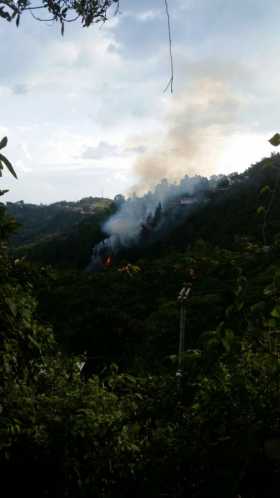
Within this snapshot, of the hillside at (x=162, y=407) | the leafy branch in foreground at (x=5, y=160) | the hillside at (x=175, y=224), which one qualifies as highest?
the hillside at (x=175, y=224)

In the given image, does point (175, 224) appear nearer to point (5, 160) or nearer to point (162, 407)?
point (162, 407)

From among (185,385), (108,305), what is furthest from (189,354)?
(108,305)

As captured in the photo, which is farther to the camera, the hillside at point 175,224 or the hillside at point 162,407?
the hillside at point 175,224

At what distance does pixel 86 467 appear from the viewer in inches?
126

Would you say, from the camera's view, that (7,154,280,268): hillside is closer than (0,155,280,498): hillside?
No

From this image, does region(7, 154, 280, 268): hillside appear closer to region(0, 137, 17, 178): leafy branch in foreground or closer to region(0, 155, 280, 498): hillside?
region(0, 155, 280, 498): hillside

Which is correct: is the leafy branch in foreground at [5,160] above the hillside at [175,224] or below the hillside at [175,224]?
below

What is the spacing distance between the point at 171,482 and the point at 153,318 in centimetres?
2892

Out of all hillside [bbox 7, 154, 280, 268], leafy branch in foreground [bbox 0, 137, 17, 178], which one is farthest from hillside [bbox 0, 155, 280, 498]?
hillside [bbox 7, 154, 280, 268]

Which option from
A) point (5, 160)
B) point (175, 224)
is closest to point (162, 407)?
point (5, 160)

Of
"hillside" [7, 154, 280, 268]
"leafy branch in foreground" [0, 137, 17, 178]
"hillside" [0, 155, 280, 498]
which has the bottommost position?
"hillside" [0, 155, 280, 498]

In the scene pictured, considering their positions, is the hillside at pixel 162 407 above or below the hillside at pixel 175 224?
below

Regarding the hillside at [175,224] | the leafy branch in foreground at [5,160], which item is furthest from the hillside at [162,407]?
the hillside at [175,224]

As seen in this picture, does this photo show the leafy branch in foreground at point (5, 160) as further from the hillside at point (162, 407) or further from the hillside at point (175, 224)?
the hillside at point (175, 224)
